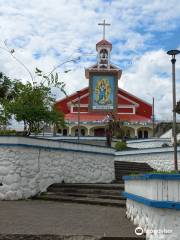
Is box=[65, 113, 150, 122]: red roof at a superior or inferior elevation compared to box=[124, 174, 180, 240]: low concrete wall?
superior

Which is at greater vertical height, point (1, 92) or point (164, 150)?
point (1, 92)

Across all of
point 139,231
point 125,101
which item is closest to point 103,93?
point 125,101

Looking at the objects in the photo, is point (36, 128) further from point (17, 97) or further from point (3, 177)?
point (3, 177)

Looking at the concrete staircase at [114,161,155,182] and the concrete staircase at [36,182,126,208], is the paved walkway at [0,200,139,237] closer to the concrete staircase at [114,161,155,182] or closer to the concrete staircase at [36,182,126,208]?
the concrete staircase at [36,182,126,208]

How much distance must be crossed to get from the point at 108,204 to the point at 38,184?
4.08 meters

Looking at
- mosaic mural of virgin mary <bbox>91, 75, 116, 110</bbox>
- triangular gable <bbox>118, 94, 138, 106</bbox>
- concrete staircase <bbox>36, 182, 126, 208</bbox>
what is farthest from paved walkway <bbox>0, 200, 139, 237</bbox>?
triangular gable <bbox>118, 94, 138, 106</bbox>

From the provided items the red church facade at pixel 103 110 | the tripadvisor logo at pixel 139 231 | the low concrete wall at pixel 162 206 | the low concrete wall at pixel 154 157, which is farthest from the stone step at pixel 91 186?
the red church facade at pixel 103 110

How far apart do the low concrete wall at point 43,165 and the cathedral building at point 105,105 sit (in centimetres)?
3591

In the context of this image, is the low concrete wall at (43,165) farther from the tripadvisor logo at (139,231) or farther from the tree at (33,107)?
the tripadvisor logo at (139,231)

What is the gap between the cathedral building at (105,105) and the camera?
55219 mm

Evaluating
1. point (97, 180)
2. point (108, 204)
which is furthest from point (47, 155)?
point (108, 204)

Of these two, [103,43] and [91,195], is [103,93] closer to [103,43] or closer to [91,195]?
[103,43]

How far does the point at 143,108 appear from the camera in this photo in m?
59.9

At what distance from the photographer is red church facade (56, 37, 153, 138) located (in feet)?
179
